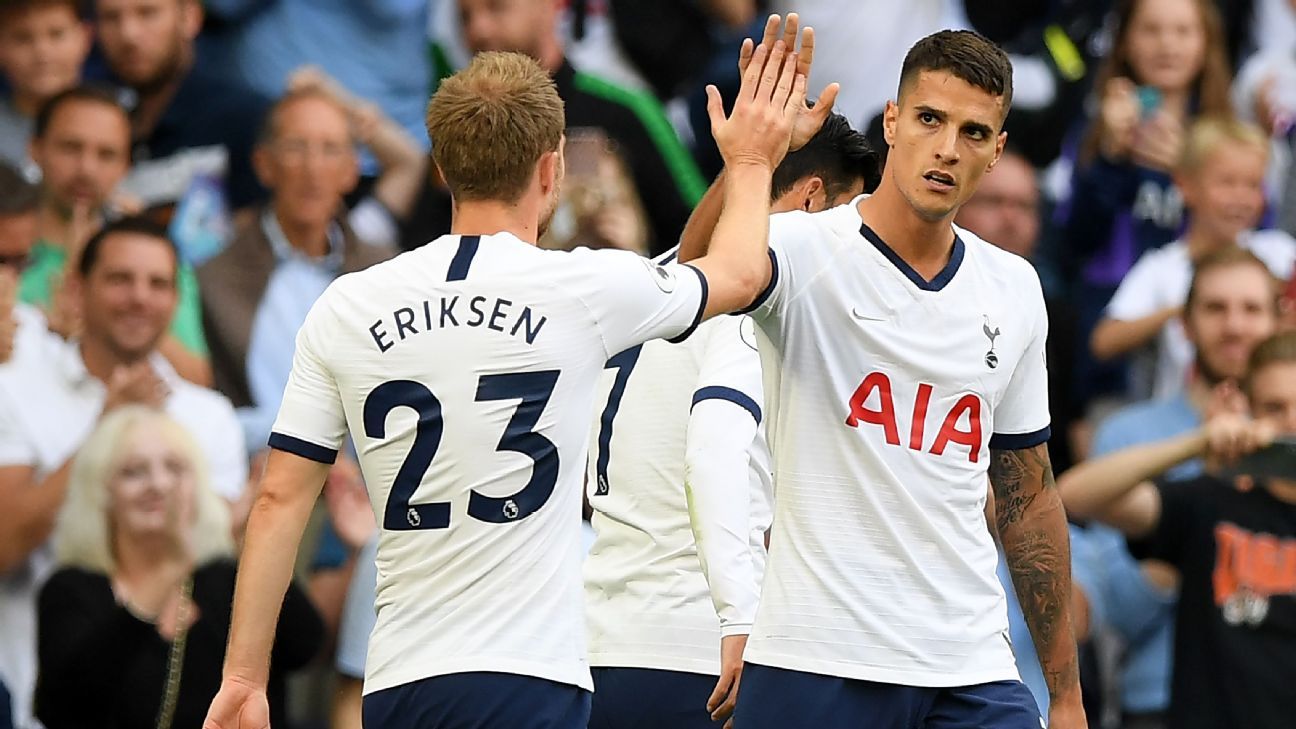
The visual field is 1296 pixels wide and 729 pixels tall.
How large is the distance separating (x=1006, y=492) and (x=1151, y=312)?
169 inches

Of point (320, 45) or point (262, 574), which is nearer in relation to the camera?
point (262, 574)

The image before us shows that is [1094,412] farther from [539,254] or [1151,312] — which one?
[539,254]

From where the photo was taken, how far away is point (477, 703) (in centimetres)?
450

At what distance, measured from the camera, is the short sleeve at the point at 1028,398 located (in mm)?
5238

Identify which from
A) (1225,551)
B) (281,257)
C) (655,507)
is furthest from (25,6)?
(1225,551)

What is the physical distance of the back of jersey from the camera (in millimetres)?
5637

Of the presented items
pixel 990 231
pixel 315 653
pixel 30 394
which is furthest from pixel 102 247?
pixel 990 231

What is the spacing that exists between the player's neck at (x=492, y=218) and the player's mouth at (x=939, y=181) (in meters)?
0.95

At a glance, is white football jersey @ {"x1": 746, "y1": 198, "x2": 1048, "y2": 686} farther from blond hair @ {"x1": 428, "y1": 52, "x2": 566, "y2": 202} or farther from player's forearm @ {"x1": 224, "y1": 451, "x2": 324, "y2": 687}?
player's forearm @ {"x1": 224, "y1": 451, "x2": 324, "y2": 687}

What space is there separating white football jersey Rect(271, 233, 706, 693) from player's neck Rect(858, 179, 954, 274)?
0.74 metres

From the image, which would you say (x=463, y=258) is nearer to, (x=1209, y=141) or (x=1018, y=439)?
(x=1018, y=439)

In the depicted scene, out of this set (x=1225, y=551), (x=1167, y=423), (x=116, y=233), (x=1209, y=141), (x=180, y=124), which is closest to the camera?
(x=1225, y=551)

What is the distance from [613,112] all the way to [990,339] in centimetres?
460

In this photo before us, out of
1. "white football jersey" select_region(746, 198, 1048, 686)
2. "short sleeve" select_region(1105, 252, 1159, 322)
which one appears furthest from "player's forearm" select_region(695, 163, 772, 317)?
"short sleeve" select_region(1105, 252, 1159, 322)
